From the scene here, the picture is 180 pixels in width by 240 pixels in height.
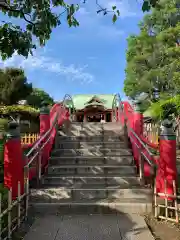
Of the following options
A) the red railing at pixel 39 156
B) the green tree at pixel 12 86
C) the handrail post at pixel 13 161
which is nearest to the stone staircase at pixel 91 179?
the red railing at pixel 39 156

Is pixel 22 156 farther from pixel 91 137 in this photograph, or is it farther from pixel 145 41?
pixel 145 41

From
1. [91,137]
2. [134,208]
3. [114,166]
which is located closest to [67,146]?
[91,137]

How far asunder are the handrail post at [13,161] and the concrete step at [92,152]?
2725 millimetres

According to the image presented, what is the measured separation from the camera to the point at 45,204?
21.9 feet

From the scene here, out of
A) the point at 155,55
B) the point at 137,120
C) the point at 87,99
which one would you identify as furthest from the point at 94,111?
the point at 137,120

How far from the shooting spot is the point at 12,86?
2544 centimetres

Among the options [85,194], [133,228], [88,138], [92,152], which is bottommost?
[133,228]

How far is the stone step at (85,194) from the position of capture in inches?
277

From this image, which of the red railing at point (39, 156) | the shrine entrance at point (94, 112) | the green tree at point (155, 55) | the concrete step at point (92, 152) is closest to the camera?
the red railing at point (39, 156)

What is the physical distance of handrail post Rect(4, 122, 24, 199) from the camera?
6.65m

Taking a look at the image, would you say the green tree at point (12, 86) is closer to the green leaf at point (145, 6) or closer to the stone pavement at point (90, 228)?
the stone pavement at point (90, 228)

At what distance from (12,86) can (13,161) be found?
1992 cm

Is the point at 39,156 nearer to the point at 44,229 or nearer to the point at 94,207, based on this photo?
the point at 94,207

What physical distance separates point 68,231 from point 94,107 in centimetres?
2012
